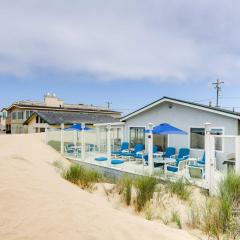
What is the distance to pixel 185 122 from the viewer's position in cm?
1677

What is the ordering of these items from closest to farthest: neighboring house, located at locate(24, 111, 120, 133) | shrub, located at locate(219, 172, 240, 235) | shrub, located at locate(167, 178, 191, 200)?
shrub, located at locate(219, 172, 240, 235)
shrub, located at locate(167, 178, 191, 200)
neighboring house, located at locate(24, 111, 120, 133)

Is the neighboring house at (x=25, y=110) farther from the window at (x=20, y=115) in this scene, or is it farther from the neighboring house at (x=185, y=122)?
the neighboring house at (x=185, y=122)

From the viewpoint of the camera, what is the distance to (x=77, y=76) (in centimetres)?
4716

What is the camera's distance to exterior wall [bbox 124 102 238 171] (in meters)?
14.6

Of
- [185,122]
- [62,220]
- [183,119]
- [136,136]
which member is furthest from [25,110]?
[62,220]

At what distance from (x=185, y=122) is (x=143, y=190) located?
915 centimetres

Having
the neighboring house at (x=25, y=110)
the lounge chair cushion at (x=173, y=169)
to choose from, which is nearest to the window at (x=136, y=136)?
the lounge chair cushion at (x=173, y=169)

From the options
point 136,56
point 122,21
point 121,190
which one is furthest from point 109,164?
point 136,56

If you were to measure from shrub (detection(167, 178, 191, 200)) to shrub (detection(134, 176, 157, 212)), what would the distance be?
64cm

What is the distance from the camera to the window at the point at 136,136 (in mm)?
19781

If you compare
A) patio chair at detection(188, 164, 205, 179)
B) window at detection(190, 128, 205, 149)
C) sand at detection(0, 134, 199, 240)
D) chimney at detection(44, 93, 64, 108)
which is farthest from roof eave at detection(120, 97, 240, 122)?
chimney at detection(44, 93, 64, 108)

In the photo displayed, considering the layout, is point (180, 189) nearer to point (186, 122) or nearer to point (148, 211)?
point (148, 211)

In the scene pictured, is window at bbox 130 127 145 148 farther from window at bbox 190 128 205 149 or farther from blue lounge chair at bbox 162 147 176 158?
window at bbox 190 128 205 149

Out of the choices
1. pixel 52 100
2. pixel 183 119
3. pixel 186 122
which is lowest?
pixel 186 122
